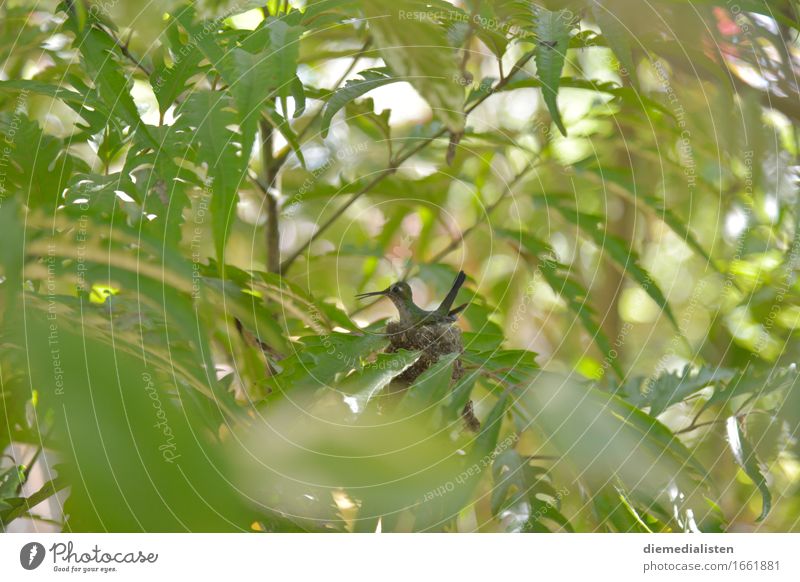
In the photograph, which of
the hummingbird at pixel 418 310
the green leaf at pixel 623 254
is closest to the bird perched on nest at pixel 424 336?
the hummingbird at pixel 418 310

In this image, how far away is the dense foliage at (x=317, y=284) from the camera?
284 millimetres

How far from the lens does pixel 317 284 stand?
0.53 metres

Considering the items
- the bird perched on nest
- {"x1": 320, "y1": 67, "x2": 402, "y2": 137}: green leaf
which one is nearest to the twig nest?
the bird perched on nest

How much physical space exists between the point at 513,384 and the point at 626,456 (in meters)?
0.06

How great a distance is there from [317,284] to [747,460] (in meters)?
0.30

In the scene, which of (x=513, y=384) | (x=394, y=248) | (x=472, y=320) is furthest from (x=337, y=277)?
(x=513, y=384)

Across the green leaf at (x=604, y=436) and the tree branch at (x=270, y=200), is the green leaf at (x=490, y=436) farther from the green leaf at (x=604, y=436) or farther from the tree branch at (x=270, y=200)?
the tree branch at (x=270, y=200)

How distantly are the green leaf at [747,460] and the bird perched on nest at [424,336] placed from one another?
140mm

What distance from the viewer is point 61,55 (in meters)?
0.39

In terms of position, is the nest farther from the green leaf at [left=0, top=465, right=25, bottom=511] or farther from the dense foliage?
the green leaf at [left=0, top=465, right=25, bottom=511]

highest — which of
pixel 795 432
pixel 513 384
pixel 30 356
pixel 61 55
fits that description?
pixel 61 55

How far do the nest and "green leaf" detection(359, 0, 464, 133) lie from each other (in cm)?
11

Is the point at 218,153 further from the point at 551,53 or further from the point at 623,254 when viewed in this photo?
the point at 623,254
